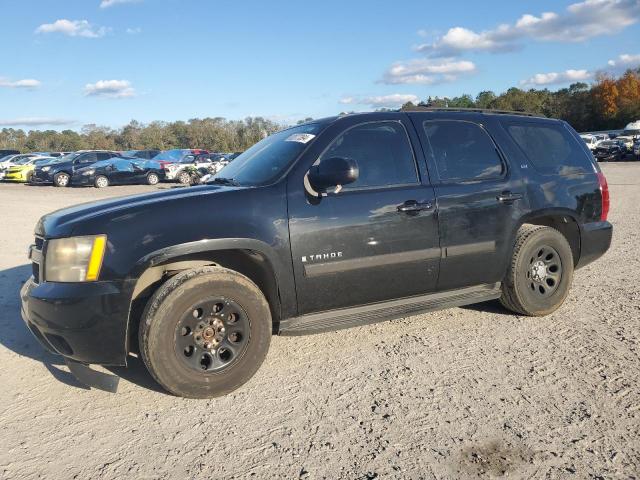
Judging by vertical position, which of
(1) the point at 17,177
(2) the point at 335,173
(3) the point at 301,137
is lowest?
(1) the point at 17,177

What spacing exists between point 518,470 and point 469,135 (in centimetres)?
278

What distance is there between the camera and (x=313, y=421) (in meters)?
3.02

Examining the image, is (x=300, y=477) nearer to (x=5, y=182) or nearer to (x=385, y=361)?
(x=385, y=361)

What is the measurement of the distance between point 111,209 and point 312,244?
1.34 metres

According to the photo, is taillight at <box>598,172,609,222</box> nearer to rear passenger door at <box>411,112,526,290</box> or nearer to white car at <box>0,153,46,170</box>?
rear passenger door at <box>411,112,526,290</box>

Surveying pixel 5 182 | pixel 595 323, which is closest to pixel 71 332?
pixel 595 323

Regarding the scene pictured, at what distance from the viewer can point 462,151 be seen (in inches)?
169

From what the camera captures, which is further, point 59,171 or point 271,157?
point 59,171

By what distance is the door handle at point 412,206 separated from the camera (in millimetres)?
3840

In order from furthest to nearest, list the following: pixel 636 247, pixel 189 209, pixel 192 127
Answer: pixel 192 127 < pixel 636 247 < pixel 189 209

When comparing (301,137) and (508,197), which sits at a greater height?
(301,137)

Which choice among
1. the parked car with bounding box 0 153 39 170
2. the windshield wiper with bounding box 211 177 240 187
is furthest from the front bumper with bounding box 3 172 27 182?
the windshield wiper with bounding box 211 177 240 187

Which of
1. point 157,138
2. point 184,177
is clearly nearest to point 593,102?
point 157,138

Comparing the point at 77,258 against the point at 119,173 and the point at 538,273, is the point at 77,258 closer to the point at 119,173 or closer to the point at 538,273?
the point at 538,273
